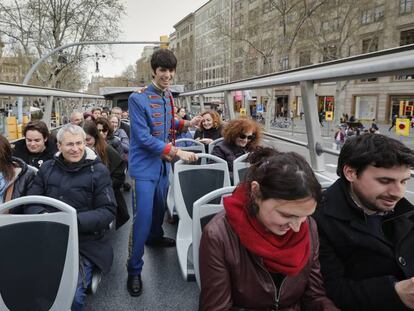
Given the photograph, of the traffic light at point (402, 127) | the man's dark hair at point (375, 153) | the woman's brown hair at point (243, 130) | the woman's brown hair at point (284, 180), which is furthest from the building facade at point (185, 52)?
the woman's brown hair at point (284, 180)

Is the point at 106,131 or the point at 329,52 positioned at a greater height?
the point at 329,52

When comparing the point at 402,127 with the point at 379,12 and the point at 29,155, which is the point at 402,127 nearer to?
the point at 29,155

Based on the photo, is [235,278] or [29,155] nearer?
[235,278]

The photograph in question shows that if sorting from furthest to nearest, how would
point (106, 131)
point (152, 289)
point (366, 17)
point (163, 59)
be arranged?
point (366, 17), point (106, 131), point (152, 289), point (163, 59)

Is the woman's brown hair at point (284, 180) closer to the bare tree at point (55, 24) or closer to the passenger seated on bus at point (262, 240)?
the passenger seated on bus at point (262, 240)

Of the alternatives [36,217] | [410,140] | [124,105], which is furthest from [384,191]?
[124,105]

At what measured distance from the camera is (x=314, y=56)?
2794 centimetres

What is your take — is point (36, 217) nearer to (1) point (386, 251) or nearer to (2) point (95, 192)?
(2) point (95, 192)

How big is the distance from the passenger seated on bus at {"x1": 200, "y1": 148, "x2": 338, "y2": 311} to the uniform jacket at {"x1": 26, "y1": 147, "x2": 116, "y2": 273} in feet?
3.60

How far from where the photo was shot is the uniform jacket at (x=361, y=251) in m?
1.61

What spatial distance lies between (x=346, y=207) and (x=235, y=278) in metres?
0.63

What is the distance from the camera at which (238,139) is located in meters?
3.76

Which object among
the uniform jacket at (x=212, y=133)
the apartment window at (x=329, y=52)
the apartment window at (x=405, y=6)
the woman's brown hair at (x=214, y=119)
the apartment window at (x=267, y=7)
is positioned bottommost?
the uniform jacket at (x=212, y=133)

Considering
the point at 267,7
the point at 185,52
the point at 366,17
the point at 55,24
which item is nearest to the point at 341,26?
the point at 366,17
